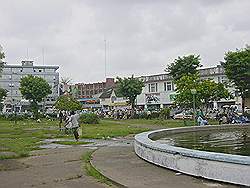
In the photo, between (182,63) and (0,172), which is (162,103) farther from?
(0,172)

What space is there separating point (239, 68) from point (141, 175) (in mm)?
34587

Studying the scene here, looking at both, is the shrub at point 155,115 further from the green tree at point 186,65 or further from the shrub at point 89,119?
the shrub at point 89,119

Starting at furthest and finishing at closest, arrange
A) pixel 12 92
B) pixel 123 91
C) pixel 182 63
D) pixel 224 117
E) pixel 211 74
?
pixel 12 92
pixel 211 74
pixel 123 91
pixel 182 63
pixel 224 117

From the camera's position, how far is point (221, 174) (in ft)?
24.8

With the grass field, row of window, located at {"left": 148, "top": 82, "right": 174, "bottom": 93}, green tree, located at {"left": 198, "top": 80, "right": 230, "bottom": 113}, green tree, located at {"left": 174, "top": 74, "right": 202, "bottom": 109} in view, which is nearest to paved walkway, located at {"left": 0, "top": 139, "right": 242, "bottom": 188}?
the grass field

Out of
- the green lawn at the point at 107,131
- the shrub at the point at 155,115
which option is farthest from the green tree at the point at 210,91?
the green lawn at the point at 107,131

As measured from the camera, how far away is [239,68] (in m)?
40.7

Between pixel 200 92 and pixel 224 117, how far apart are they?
7.08 metres

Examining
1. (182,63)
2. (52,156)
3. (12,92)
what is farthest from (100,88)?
(52,156)

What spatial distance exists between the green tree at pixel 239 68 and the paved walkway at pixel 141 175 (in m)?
31.5

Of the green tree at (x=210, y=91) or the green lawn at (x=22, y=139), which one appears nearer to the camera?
the green lawn at (x=22, y=139)

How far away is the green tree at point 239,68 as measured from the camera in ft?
132

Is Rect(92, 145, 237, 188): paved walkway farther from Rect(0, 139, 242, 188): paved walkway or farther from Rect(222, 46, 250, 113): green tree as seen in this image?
Rect(222, 46, 250, 113): green tree

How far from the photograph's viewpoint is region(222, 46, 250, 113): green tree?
132 feet
